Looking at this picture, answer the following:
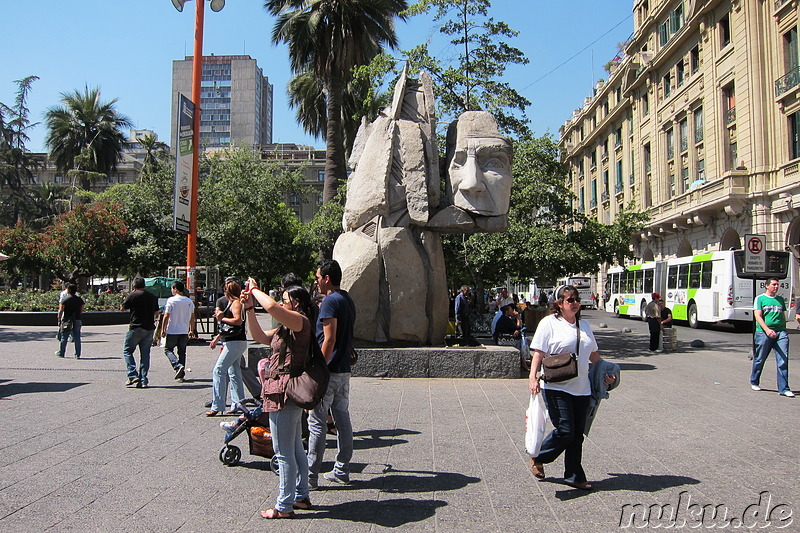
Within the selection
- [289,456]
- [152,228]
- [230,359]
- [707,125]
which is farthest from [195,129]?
[707,125]

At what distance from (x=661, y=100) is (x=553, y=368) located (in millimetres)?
39786

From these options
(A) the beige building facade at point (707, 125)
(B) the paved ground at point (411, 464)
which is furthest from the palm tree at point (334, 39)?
(B) the paved ground at point (411, 464)

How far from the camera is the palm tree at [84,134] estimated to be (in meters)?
37.5

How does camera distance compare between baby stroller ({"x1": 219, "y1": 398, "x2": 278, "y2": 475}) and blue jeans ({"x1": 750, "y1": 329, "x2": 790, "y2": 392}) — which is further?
blue jeans ({"x1": 750, "y1": 329, "x2": 790, "y2": 392})

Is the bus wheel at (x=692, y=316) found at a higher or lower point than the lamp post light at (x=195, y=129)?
lower

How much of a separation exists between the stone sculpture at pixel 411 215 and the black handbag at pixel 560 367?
16.7ft

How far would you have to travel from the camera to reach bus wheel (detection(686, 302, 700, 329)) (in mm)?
24938

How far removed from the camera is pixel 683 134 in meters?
36.0

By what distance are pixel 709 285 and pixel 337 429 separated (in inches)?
895

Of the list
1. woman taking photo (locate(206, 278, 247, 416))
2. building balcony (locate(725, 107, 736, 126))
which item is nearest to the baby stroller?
woman taking photo (locate(206, 278, 247, 416))

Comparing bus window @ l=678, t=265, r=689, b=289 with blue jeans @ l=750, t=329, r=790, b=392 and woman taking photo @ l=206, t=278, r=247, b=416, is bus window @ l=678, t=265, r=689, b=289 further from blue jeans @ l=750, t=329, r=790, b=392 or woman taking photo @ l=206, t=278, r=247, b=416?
woman taking photo @ l=206, t=278, r=247, b=416

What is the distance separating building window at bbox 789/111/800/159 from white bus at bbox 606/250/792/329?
6.20 meters

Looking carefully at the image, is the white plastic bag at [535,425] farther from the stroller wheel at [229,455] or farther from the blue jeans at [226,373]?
the blue jeans at [226,373]

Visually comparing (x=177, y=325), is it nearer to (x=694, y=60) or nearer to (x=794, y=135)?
(x=794, y=135)
